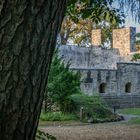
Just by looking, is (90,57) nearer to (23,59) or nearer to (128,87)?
(128,87)

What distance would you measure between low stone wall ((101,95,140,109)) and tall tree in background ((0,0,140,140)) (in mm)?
29073

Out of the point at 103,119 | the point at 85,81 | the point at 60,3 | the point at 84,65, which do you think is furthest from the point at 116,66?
the point at 60,3

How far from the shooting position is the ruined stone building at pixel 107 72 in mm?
32844

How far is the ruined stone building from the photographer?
108 ft

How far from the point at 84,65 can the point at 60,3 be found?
34.5m

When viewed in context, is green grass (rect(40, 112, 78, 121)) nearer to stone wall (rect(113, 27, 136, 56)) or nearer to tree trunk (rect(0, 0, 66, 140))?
tree trunk (rect(0, 0, 66, 140))

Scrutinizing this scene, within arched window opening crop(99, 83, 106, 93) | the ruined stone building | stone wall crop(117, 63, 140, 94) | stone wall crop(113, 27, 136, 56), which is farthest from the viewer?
stone wall crop(113, 27, 136, 56)

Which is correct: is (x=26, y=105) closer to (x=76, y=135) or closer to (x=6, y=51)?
(x=6, y=51)

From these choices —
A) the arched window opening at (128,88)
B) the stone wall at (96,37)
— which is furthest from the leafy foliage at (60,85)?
the stone wall at (96,37)

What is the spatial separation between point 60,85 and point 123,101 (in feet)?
37.4

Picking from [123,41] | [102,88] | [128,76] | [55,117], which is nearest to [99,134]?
[55,117]

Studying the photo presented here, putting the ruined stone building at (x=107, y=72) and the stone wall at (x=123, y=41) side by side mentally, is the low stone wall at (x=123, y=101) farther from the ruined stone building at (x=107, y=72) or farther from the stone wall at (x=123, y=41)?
the stone wall at (x=123, y=41)

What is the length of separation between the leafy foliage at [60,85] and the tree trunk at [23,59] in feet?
64.6

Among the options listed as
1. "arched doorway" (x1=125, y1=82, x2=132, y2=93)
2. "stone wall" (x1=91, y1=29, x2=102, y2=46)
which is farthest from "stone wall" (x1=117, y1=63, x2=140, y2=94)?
"stone wall" (x1=91, y1=29, x2=102, y2=46)
